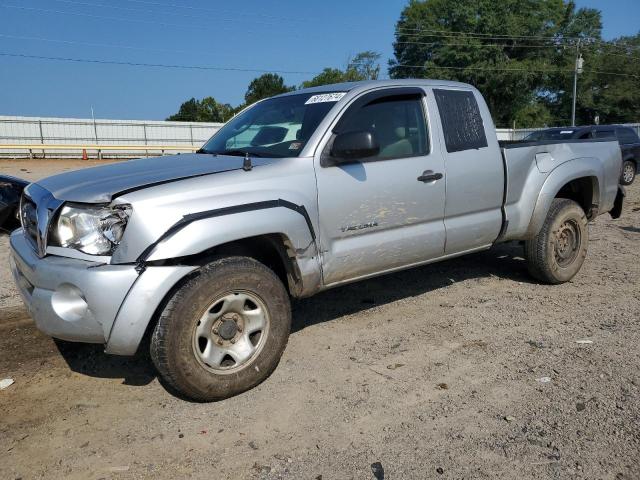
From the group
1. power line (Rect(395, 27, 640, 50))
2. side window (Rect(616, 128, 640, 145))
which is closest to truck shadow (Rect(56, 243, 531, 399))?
side window (Rect(616, 128, 640, 145))

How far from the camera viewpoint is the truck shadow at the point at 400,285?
4727 millimetres

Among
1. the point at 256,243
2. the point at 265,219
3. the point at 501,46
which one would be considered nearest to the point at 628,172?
the point at 256,243

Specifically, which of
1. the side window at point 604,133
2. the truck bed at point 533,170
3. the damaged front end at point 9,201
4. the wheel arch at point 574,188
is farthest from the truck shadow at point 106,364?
the side window at point 604,133

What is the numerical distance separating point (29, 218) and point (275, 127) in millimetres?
1829

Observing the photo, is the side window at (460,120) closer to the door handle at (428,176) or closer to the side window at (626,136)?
the door handle at (428,176)

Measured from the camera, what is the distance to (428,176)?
4066 mm

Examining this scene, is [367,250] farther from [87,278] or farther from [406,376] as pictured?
[87,278]

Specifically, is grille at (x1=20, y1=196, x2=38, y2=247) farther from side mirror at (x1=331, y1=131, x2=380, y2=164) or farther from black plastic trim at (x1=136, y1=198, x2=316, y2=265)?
side mirror at (x1=331, y1=131, x2=380, y2=164)

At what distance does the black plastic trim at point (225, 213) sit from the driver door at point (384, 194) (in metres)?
0.16

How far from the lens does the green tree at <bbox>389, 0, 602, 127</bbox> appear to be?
53.2 m

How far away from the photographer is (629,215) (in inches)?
372

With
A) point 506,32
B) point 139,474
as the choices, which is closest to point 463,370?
point 139,474

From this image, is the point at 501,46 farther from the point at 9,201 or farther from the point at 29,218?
the point at 29,218

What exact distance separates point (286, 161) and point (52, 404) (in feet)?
6.74
